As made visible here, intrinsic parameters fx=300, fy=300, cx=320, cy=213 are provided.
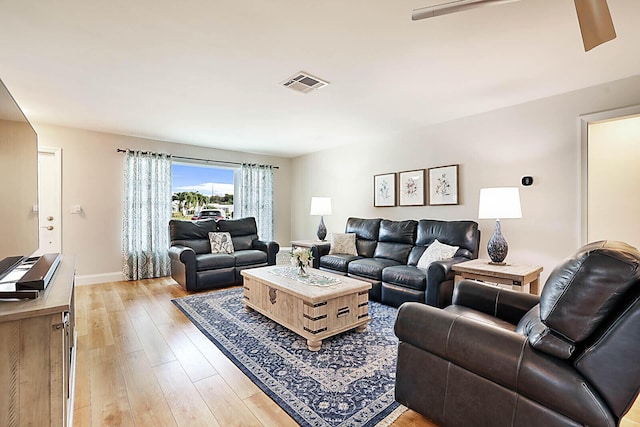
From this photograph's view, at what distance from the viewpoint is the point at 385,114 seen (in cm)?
377

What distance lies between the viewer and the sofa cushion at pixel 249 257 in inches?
179

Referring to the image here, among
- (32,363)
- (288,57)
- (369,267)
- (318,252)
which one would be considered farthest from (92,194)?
(369,267)

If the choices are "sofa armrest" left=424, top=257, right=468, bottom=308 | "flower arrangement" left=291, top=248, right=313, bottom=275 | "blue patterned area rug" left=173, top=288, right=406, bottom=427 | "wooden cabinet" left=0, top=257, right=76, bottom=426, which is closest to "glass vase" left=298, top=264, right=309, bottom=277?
"flower arrangement" left=291, top=248, right=313, bottom=275

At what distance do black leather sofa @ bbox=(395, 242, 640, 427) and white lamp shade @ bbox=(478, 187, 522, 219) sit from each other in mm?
1625

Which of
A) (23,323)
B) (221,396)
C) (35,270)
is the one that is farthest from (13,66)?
(221,396)

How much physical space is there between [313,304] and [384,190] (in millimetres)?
2849

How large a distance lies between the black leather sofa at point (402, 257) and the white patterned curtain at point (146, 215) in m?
2.64

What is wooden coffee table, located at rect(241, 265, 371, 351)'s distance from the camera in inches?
96.8

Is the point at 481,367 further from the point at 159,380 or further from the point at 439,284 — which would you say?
the point at 159,380

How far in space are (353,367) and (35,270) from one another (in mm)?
2079

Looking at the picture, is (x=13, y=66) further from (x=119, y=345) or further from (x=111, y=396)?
(x=111, y=396)

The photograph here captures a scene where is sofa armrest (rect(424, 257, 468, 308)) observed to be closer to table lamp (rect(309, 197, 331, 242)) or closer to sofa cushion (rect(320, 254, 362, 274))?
sofa cushion (rect(320, 254, 362, 274))

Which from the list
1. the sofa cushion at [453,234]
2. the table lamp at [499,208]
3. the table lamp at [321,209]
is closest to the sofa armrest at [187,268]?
the table lamp at [321,209]

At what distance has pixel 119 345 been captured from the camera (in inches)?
99.6
